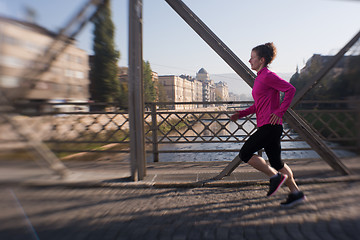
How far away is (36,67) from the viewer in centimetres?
243

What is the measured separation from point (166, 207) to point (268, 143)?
1.29 m

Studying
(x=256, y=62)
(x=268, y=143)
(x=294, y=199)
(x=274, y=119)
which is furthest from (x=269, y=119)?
(x=294, y=199)

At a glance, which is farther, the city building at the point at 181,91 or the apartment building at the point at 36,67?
the city building at the point at 181,91

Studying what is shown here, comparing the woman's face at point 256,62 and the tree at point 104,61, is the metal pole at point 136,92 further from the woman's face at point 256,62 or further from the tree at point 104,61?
the woman's face at point 256,62

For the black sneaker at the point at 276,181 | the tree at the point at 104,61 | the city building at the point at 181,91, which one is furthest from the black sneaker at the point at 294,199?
the city building at the point at 181,91

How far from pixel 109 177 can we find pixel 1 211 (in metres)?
1.31

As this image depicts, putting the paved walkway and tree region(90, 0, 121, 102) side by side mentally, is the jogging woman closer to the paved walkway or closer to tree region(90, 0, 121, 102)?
the paved walkway

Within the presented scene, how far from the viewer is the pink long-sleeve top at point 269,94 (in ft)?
7.72

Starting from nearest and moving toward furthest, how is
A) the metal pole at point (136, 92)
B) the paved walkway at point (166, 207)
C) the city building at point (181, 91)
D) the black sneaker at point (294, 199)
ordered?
the paved walkway at point (166, 207)
the black sneaker at point (294, 199)
the metal pole at point (136, 92)
the city building at point (181, 91)

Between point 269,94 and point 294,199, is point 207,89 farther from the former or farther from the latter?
point 294,199

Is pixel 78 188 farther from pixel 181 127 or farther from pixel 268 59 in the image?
pixel 268 59

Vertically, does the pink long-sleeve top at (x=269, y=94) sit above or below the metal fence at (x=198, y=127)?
above

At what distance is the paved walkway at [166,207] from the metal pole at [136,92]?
31 cm

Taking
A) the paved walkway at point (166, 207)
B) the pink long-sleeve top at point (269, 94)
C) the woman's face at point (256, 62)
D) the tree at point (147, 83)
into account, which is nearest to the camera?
the paved walkway at point (166, 207)
